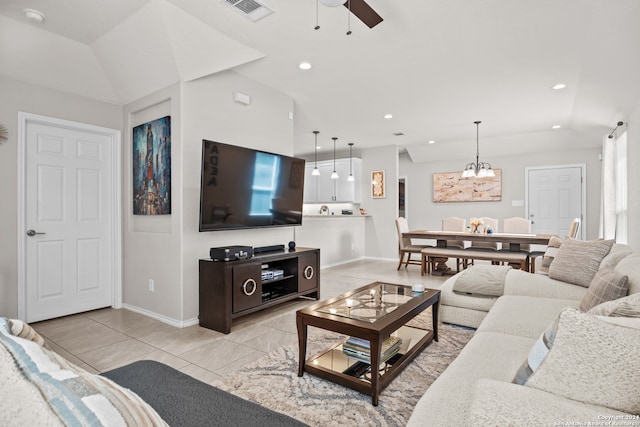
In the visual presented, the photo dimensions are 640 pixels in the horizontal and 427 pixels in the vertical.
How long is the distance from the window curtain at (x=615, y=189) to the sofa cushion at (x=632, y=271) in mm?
2857

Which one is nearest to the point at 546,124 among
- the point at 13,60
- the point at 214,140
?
the point at 214,140

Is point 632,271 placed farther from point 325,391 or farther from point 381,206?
point 381,206

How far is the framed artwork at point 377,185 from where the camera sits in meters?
7.58

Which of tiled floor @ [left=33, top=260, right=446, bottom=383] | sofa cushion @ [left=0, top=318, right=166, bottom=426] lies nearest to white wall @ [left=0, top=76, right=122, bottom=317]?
tiled floor @ [left=33, top=260, right=446, bottom=383]

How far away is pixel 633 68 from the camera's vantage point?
3.13 metres

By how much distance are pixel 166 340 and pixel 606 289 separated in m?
3.13

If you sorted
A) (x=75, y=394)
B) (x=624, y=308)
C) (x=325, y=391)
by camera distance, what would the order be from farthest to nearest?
1. (x=325, y=391)
2. (x=624, y=308)
3. (x=75, y=394)

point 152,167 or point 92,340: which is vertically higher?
point 152,167

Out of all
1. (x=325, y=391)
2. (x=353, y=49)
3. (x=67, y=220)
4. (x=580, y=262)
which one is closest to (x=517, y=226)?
(x=580, y=262)

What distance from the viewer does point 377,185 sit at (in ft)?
25.1

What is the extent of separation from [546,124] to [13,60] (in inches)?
283

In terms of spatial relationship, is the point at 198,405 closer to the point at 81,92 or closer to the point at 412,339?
the point at 412,339

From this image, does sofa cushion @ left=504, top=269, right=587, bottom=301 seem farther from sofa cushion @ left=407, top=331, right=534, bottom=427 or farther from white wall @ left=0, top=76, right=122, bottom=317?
white wall @ left=0, top=76, right=122, bottom=317

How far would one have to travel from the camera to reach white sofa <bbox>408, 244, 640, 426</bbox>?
847 mm
